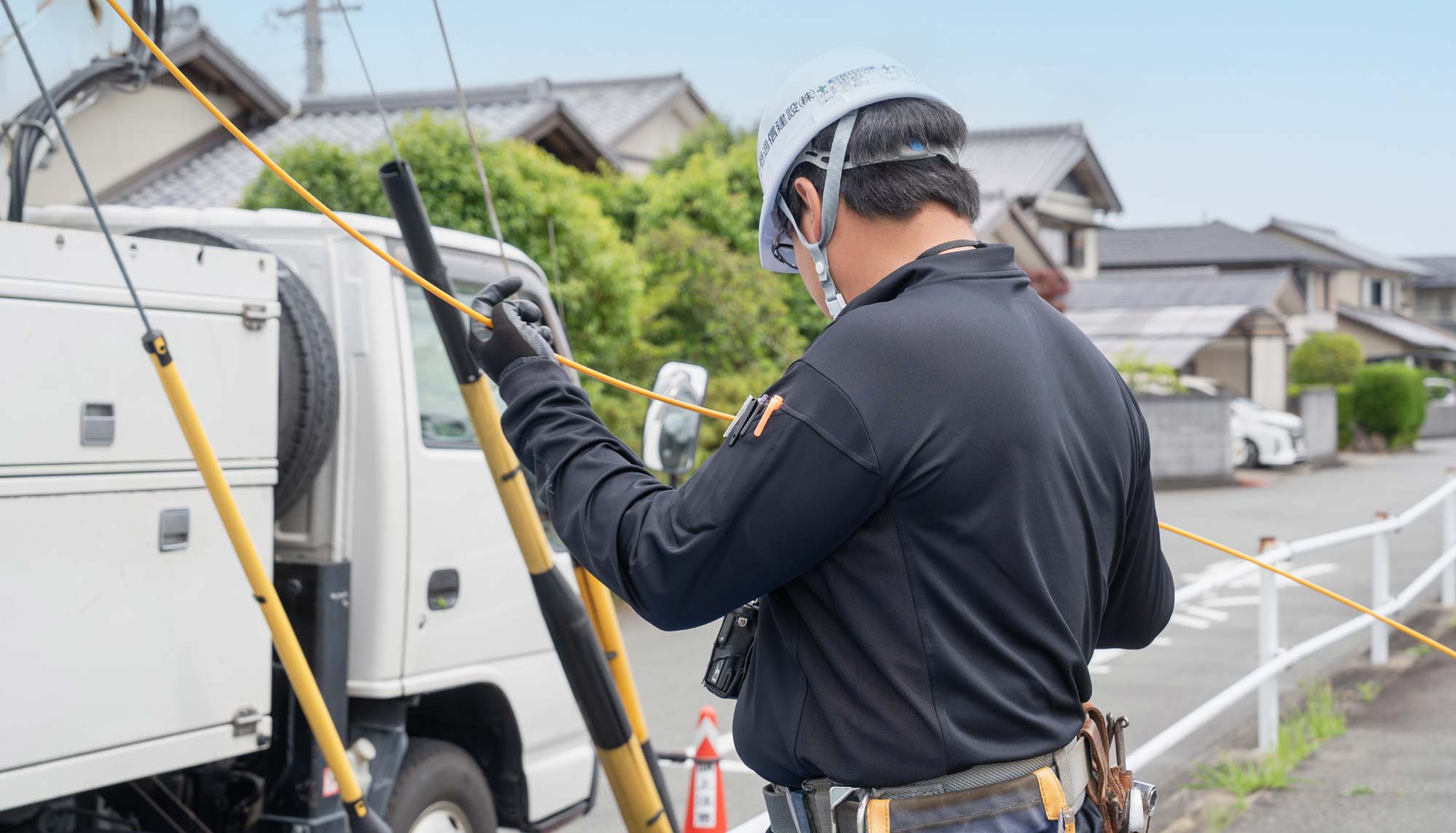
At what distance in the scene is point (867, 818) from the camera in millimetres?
1694

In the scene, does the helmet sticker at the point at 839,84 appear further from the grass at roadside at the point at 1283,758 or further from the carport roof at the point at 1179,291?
the carport roof at the point at 1179,291

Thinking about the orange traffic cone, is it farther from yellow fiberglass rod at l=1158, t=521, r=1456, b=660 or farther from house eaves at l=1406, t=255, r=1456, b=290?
house eaves at l=1406, t=255, r=1456, b=290

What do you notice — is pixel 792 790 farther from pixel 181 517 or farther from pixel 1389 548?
pixel 1389 548

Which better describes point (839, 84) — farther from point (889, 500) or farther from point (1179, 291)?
point (1179, 291)

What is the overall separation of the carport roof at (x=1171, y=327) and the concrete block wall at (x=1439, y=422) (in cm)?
1069

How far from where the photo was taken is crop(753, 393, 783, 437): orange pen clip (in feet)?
5.25

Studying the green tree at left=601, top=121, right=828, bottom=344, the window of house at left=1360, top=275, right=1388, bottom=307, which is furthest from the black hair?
the window of house at left=1360, top=275, right=1388, bottom=307

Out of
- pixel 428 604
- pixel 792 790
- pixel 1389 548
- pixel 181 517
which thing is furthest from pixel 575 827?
pixel 1389 548

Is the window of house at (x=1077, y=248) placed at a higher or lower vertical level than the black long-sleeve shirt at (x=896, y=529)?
higher

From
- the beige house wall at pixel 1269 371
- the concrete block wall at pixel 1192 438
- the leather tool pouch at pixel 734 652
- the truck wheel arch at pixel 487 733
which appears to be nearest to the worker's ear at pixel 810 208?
the leather tool pouch at pixel 734 652

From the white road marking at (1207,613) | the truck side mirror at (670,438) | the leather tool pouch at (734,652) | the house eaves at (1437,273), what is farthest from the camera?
the house eaves at (1437,273)

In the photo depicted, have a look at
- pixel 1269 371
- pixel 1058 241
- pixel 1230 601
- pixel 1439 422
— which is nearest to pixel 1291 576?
pixel 1230 601

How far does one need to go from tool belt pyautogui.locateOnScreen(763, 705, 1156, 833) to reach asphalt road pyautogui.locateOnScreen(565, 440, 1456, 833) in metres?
3.42

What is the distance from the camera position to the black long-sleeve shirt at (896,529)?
5.21ft
